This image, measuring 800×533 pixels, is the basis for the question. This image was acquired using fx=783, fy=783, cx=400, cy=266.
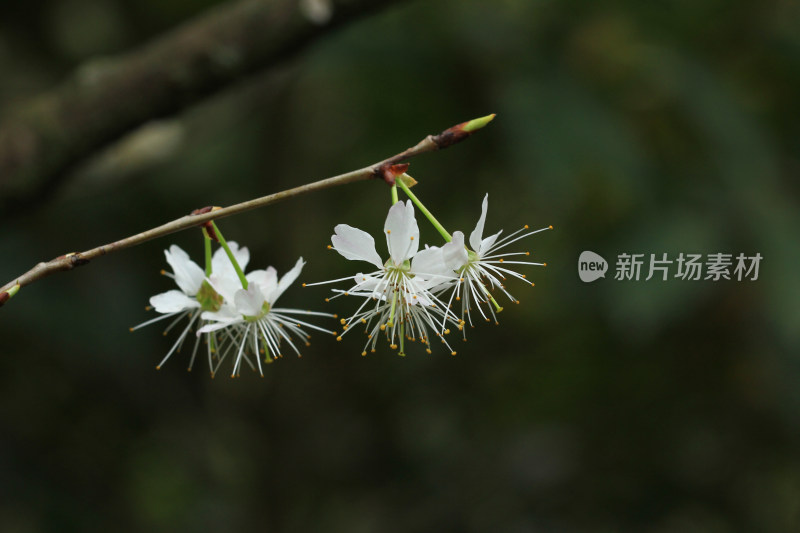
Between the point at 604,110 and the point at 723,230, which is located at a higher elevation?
the point at 604,110

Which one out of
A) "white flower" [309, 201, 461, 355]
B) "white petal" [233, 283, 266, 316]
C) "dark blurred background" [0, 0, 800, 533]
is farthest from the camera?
"dark blurred background" [0, 0, 800, 533]

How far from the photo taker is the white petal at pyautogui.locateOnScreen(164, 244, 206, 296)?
1301 millimetres

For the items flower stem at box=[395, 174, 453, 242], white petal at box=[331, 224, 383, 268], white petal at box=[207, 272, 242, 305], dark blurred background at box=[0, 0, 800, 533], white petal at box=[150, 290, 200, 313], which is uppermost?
dark blurred background at box=[0, 0, 800, 533]

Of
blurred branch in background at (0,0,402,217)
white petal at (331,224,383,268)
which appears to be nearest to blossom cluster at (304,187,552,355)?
white petal at (331,224,383,268)

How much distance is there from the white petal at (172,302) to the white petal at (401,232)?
0.35m

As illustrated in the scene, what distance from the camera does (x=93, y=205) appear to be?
2.62m

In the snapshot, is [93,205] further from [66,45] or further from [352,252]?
[352,252]

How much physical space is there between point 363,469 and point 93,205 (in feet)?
4.70

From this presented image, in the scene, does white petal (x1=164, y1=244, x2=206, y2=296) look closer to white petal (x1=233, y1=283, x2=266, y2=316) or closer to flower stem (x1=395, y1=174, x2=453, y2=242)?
white petal (x1=233, y1=283, x2=266, y2=316)

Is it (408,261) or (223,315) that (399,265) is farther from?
(223,315)

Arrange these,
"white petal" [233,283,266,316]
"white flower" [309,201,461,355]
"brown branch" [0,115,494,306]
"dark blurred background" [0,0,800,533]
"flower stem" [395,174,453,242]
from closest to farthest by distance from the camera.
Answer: "brown branch" [0,115,494,306] → "flower stem" [395,174,453,242] → "white flower" [309,201,461,355] → "white petal" [233,283,266,316] → "dark blurred background" [0,0,800,533]

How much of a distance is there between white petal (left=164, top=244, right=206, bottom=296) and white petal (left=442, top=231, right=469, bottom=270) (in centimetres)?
42

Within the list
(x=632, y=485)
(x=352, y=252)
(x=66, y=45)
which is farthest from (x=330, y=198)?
(x=352, y=252)

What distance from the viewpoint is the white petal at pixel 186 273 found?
130 centimetres
